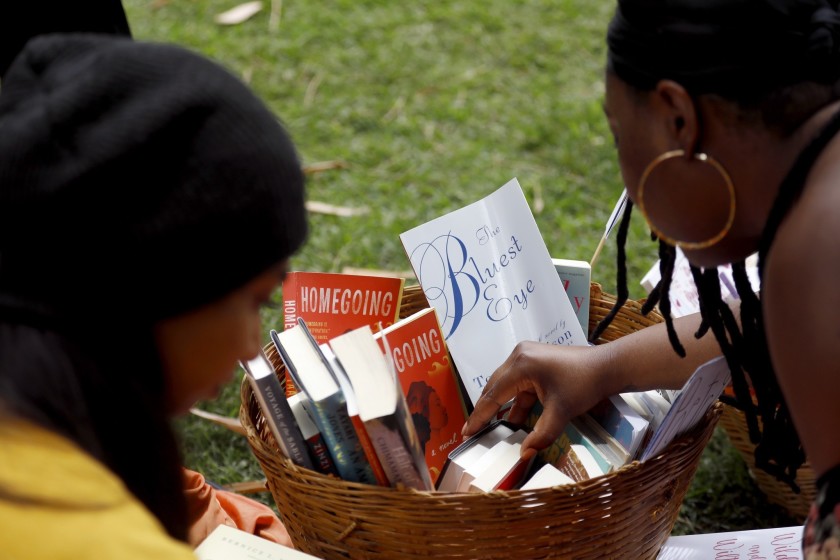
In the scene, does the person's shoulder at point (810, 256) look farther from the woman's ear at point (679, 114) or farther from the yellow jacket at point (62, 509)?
the yellow jacket at point (62, 509)

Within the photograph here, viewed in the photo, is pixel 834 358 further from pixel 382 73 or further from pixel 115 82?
pixel 382 73

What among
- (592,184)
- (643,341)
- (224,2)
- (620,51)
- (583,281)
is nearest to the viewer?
(620,51)

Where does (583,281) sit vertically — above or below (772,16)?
below

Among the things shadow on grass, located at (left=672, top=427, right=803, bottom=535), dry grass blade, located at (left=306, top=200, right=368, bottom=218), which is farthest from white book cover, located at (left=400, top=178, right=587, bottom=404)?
dry grass blade, located at (left=306, top=200, right=368, bottom=218)

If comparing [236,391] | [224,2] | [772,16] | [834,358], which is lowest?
[236,391]

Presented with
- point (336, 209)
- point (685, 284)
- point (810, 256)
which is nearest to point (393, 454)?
point (810, 256)

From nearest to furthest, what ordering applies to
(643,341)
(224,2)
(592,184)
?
(643,341), (592,184), (224,2)

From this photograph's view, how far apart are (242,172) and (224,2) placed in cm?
281

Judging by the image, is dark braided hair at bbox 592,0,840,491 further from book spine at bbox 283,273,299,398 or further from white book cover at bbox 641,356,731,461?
book spine at bbox 283,273,299,398

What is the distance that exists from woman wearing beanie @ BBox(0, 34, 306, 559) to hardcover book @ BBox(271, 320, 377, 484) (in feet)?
0.96

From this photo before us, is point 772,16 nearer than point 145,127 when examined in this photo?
No

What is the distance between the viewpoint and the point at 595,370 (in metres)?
1.24

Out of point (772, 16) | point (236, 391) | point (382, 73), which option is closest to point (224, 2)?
point (382, 73)

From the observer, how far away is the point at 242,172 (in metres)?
0.77
